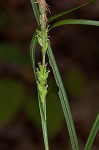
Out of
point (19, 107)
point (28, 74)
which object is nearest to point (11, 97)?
point (19, 107)

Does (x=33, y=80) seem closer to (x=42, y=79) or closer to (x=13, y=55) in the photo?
(x=13, y=55)

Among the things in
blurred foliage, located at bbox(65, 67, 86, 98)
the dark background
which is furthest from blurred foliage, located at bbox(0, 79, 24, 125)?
blurred foliage, located at bbox(65, 67, 86, 98)

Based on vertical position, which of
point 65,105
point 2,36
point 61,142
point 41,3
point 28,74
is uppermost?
point 2,36

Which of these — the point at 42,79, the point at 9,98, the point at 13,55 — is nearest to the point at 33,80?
the point at 13,55

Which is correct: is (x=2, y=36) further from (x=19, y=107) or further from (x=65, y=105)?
(x=65, y=105)

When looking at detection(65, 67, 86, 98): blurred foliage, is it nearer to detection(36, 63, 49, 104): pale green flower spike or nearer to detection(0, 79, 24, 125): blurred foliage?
detection(0, 79, 24, 125): blurred foliage

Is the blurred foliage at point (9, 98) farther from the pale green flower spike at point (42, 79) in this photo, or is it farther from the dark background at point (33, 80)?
the pale green flower spike at point (42, 79)

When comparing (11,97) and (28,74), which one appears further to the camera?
(28,74)

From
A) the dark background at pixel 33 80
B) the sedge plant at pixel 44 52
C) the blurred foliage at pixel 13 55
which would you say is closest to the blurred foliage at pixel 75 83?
the dark background at pixel 33 80
